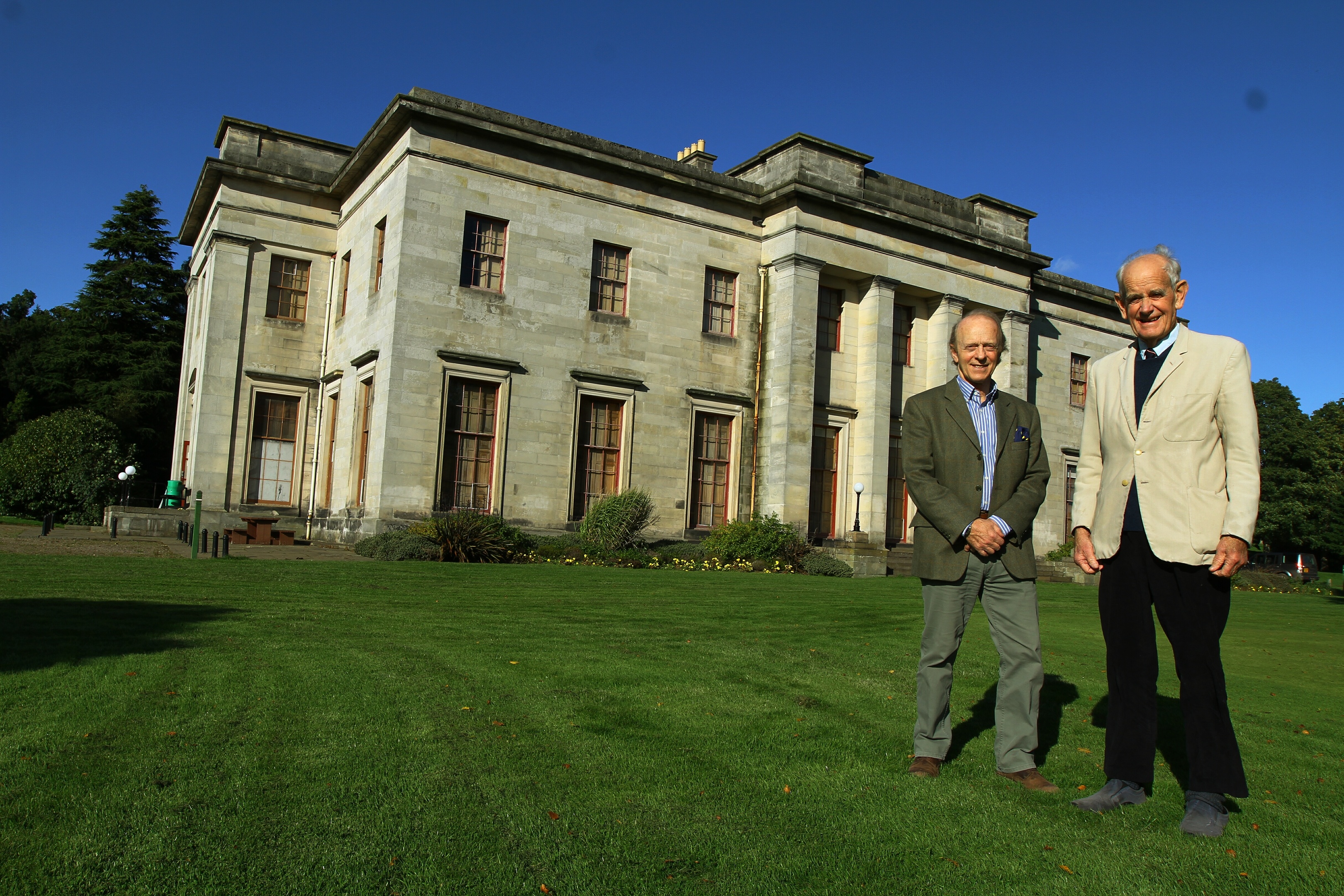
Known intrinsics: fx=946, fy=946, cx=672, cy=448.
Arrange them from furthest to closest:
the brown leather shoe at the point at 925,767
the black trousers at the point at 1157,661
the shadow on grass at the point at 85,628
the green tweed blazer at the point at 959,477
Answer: the shadow on grass at the point at 85,628
the green tweed blazer at the point at 959,477
the brown leather shoe at the point at 925,767
the black trousers at the point at 1157,661

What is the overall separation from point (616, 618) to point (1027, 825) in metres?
6.13

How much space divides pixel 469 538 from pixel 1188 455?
15.6 m

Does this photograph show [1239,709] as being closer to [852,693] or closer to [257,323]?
[852,693]

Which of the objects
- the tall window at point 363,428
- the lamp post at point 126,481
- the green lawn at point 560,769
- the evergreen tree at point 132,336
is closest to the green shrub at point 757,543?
the tall window at point 363,428

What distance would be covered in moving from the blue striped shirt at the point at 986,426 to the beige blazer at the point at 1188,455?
19.8 inches

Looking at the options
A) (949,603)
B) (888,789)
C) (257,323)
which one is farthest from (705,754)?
(257,323)

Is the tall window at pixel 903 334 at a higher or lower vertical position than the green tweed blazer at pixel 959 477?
higher

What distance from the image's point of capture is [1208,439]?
4.11 meters

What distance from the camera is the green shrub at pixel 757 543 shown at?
822 inches

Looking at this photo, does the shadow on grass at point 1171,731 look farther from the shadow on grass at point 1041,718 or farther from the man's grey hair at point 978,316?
the man's grey hair at point 978,316

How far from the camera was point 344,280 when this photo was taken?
2444cm

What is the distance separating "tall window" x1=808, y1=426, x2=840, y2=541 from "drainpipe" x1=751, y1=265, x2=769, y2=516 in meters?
1.54

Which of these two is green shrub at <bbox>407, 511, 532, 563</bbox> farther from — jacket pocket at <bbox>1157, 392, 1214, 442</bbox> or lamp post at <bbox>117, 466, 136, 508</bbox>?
jacket pocket at <bbox>1157, 392, 1214, 442</bbox>

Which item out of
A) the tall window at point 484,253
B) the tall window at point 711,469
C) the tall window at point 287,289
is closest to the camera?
the tall window at point 484,253
